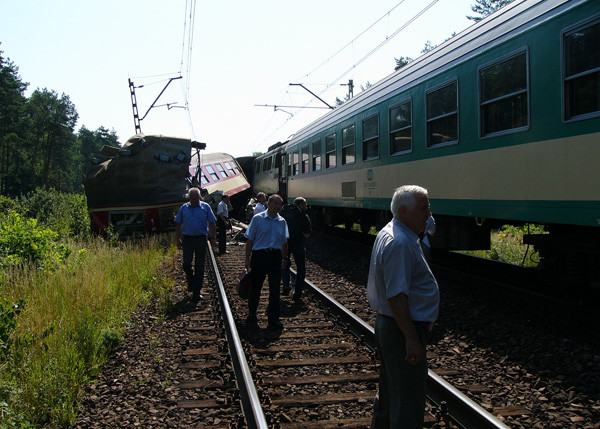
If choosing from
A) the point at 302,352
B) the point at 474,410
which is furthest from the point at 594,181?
the point at 302,352

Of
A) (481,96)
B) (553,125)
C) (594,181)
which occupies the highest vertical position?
(481,96)

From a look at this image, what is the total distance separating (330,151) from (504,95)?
781 centimetres

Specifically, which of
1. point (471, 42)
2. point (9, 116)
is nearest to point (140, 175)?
point (471, 42)

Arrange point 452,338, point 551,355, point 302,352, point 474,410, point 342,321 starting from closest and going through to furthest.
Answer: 1. point 474,410
2. point 551,355
3. point 302,352
4. point 452,338
5. point 342,321

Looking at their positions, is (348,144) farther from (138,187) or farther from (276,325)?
(276,325)

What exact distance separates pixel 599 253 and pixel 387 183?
506 centimetres

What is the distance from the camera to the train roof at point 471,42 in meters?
6.37

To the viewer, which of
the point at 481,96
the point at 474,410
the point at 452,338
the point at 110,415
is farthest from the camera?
the point at 481,96

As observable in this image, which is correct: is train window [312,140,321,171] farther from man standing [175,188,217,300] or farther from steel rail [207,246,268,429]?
steel rail [207,246,268,429]

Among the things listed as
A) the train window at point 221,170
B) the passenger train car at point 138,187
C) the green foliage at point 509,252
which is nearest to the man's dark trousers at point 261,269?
the green foliage at point 509,252

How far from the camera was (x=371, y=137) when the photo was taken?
449 inches

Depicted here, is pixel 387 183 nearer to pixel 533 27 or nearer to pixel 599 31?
pixel 533 27

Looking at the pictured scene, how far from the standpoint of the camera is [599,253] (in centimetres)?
592

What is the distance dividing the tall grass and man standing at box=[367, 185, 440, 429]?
2637 millimetres
